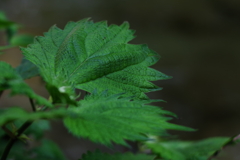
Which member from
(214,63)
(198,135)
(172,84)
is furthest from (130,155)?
(214,63)

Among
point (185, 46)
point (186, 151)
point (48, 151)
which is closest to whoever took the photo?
point (186, 151)

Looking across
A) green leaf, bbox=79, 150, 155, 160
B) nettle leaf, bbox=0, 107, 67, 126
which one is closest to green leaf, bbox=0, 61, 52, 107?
nettle leaf, bbox=0, 107, 67, 126

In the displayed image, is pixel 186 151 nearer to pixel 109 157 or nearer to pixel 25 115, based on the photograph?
pixel 109 157

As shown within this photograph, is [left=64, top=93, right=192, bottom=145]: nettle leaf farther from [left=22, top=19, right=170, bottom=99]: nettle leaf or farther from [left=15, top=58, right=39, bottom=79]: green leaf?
[left=15, top=58, right=39, bottom=79]: green leaf

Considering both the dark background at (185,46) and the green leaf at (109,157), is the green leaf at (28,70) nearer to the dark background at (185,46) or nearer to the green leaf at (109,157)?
the green leaf at (109,157)

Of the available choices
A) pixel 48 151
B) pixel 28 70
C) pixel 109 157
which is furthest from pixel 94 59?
pixel 48 151

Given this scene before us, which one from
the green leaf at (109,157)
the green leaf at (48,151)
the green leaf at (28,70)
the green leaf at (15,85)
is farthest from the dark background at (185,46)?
the green leaf at (15,85)

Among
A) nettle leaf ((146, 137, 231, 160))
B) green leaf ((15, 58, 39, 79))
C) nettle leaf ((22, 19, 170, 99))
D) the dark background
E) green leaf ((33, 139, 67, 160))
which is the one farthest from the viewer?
the dark background
